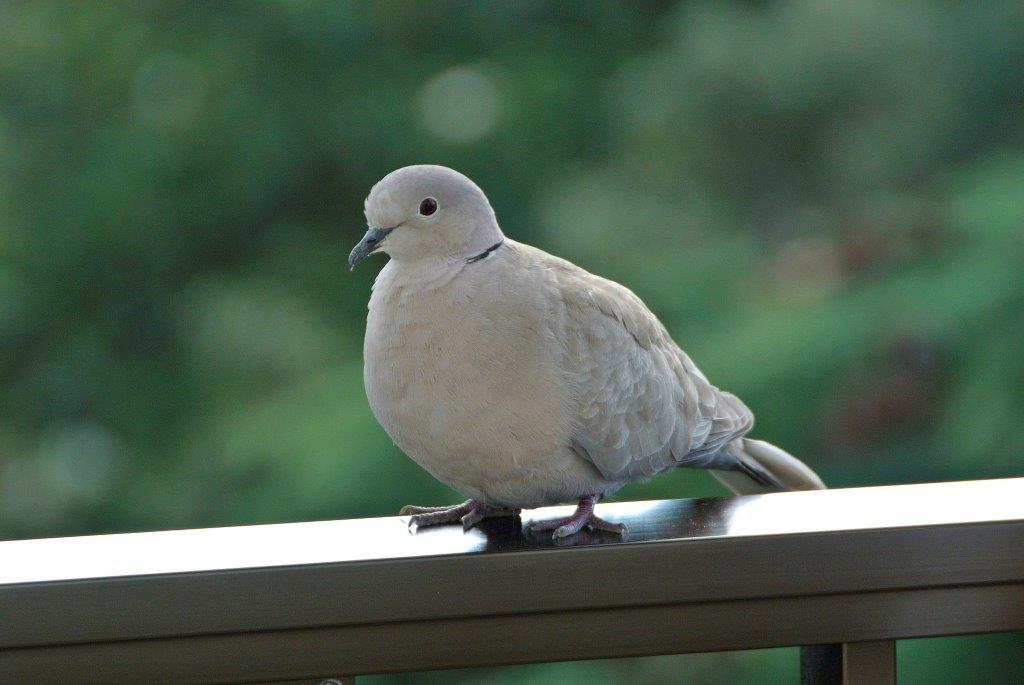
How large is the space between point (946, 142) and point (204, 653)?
231 centimetres

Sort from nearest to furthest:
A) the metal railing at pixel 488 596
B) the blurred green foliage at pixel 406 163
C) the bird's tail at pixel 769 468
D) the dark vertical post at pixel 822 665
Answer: the metal railing at pixel 488 596
the dark vertical post at pixel 822 665
the bird's tail at pixel 769 468
the blurred green foliage at pixel 406 163

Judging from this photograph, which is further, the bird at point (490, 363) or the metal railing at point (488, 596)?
the bird at point (490, 363)

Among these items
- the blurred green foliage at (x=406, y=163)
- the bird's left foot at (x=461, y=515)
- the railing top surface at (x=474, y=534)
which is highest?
the blurred green foliage at (x=406, y=163)

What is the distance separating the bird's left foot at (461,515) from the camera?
3.46ft

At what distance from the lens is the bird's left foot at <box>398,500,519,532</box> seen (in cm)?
106

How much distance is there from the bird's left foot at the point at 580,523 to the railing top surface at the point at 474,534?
0.04 feet

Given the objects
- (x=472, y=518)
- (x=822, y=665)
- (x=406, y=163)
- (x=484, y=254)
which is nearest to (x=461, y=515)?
(x=472, y=518)

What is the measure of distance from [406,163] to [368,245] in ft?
5.58

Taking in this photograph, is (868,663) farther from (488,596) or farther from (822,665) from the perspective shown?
(488,596)

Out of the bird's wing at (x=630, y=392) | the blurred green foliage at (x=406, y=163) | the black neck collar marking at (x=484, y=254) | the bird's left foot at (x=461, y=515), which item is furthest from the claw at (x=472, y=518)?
the blurred green foliage at (x=406, y=163)

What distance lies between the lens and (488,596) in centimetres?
88

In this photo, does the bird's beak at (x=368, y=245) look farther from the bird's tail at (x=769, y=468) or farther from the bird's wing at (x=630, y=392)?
the bird's tail at (x=769, y=468)

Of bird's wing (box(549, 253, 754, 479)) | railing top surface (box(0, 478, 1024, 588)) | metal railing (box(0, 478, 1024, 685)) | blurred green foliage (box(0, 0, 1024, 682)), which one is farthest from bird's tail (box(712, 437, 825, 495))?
blurred green foliage (box(0, 0, 1024, 682))

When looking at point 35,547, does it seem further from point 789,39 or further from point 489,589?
point 789,39
